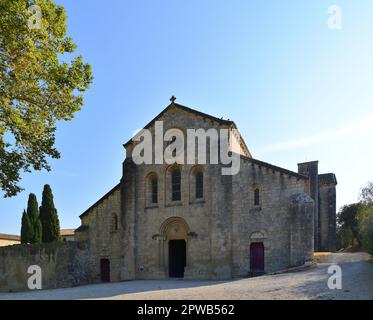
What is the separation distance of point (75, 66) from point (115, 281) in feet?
55.2

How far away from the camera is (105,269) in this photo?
2905cm

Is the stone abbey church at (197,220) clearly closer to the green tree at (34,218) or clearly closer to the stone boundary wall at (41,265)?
the stone boundary wall at (41,265)

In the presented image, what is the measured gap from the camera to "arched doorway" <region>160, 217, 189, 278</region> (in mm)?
26969

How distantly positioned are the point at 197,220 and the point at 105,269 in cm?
832

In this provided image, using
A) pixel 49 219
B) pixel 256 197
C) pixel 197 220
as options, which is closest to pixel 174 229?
pixel 197 220

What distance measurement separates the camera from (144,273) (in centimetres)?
2725

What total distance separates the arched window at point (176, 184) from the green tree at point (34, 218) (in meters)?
14.5

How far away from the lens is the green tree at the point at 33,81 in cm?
1458

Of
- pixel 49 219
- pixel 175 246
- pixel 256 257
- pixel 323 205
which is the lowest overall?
pixel 256 257

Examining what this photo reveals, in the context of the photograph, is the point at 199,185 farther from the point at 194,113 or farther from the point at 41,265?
the point at 41,265

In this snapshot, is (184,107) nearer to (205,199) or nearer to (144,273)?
(205,199)

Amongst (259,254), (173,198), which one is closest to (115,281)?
(173,198)

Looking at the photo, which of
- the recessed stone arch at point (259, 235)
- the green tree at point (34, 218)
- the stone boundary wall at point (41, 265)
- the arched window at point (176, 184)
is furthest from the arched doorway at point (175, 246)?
the green tree at point (34, 218)

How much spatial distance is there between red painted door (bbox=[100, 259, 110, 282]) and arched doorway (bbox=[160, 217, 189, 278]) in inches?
192
